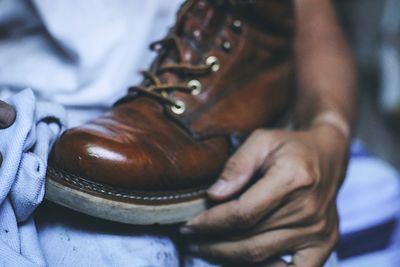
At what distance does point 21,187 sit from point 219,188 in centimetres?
26

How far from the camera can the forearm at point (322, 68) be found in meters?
0.90

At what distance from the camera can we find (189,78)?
71cm

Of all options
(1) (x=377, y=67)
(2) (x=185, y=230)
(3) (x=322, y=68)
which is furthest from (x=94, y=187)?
(1) (x=377, y=67)

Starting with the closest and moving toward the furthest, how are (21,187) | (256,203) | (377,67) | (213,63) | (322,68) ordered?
(21,187), (256,203), (213,63), (322,68), (377,67)

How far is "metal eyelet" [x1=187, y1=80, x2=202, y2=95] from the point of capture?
70cm

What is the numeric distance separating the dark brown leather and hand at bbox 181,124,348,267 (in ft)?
0.14

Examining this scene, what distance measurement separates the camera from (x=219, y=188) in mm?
657

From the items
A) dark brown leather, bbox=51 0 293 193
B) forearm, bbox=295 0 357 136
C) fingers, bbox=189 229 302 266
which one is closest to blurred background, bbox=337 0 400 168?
forearm, bbox=295 0 357 136

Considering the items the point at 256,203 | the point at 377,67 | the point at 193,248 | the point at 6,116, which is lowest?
the point at 377,67

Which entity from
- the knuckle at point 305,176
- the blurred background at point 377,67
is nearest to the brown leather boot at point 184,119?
the knuckle at point 305,176

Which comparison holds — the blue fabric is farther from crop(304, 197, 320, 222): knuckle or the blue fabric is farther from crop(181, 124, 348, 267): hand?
crop(304, 197, 320, 222): knuckle

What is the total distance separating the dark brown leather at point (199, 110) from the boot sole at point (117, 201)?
Answer: 0.03 ft

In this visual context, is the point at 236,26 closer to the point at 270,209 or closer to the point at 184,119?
the point at 184,119

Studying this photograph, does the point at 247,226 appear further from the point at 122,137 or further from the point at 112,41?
the point at 112,41
